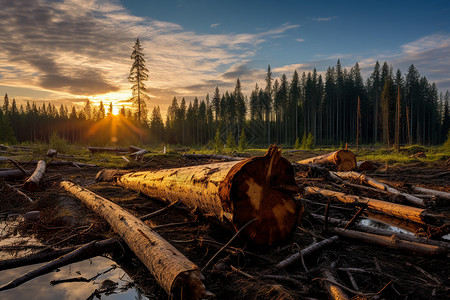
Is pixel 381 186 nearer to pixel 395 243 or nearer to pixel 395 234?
pixel 395 234

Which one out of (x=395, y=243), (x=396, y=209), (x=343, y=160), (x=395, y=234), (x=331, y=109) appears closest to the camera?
(x=395, y=243)

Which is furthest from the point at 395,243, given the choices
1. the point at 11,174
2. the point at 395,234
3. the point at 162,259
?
the point at 11,174

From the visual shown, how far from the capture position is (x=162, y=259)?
2.30 metres

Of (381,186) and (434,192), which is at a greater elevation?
(381,186)

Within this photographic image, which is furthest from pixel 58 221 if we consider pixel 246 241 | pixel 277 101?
pixel 277 101

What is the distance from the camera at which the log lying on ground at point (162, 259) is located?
1.97 m

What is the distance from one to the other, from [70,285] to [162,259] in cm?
118

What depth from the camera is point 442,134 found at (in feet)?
187

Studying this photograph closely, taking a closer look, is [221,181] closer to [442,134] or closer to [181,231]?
[181,231]

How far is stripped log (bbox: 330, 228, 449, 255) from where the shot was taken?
284 centimetres

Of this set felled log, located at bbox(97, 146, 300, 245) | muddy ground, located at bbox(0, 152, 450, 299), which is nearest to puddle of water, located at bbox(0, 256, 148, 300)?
muddy ground, located at bbox(0, 152, 450, 299)

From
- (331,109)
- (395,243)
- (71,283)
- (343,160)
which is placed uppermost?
(331,109)

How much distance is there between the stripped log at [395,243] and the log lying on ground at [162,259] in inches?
96.5

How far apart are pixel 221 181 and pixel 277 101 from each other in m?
50.1
